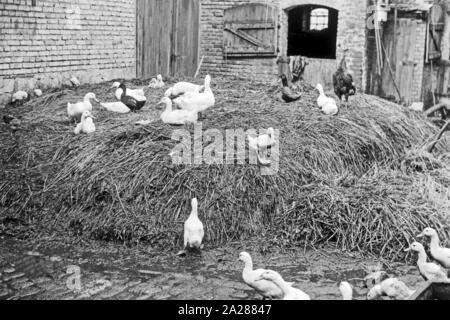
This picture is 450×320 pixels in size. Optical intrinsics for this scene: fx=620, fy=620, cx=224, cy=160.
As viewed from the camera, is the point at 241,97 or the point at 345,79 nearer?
the point at 345,79

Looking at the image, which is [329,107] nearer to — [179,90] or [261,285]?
[179,90]

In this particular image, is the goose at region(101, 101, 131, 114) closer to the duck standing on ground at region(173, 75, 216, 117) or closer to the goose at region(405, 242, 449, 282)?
the duck standing on ground at region(173, 75, 216, 117)

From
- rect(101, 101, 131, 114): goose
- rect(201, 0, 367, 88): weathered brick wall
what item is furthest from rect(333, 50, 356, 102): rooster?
rect(201, 0, 367, 88): weathered brick wall

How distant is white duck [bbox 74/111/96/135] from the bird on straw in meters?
2.77

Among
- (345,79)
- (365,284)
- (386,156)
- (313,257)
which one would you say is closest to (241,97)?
(345,79)

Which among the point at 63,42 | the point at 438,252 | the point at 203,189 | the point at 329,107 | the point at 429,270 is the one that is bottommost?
the point at 429,270

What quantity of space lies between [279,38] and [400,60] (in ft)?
10.5

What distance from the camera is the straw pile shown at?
24.3ft

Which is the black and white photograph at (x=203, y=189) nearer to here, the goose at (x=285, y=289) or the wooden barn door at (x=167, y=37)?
the goose at (x=285, y=289)

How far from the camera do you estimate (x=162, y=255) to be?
6.96 metres

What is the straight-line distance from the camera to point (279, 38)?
16.2m

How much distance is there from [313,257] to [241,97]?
5172 mm

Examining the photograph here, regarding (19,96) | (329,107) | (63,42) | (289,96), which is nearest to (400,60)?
(289,96)

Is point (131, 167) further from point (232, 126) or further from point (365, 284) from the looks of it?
point (365, 284)
